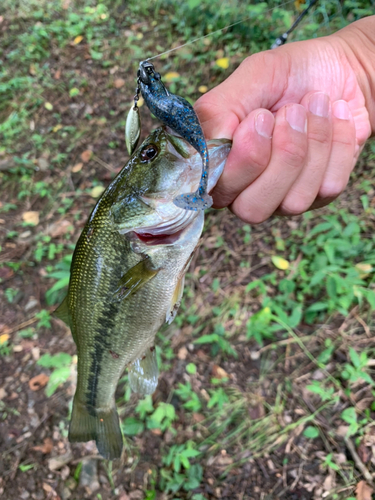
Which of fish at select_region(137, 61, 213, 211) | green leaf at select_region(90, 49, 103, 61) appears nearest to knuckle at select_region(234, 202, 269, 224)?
fish at select_region(137, 61, 213, 211)

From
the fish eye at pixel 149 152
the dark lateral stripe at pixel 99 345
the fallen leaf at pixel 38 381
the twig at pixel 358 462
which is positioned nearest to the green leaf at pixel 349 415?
the twig at pixel 358 462

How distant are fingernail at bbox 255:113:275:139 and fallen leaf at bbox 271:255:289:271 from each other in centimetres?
202

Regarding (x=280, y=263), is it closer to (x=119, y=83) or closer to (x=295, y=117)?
(x=295, y=117)

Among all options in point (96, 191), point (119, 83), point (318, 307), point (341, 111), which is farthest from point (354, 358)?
point (119, 83)

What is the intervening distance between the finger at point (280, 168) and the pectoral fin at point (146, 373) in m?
1.08

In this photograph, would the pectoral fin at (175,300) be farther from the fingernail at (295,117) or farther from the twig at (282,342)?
the twig at (282,342)

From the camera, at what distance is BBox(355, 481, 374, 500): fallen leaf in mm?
2320

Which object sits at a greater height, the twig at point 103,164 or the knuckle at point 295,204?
the knuckle at point 295,204

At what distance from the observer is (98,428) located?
2.13 m

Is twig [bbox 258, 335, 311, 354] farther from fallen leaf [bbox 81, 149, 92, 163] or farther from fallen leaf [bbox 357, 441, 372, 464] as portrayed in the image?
fallen leaf [bbox 81, 149, 92, 163]

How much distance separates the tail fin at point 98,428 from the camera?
212cm

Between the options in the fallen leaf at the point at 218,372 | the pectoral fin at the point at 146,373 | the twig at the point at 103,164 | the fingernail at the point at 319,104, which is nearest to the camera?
the fingernail at the point at 319,104

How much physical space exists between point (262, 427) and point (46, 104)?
18.8 feet

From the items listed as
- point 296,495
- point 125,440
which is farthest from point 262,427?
point 125,440
